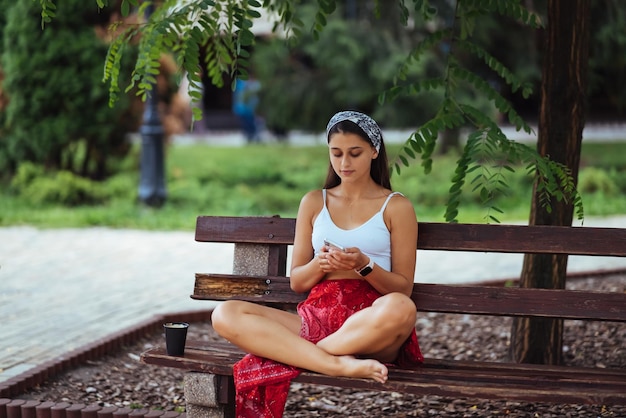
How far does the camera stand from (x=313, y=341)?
4105 millimetres

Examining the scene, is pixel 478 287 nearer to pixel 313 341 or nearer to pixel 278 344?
pixel 313 341

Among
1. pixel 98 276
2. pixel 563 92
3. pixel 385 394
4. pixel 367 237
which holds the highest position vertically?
pixel 563 92

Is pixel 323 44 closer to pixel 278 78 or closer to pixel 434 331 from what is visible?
pixel 278 78

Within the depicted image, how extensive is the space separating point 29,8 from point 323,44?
5.20 metres

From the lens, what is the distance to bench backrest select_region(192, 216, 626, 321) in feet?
13.7

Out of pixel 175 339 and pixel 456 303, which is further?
pixel 456 303

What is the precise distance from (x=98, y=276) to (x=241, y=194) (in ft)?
20.8

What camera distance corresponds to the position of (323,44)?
53.9 feet

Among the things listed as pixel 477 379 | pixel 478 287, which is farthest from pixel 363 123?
pixel 477 379

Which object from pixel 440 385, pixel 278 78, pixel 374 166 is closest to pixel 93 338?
pixel 374 166

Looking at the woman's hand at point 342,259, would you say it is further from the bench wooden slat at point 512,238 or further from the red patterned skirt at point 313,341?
the bench wooden slat at point 512,238

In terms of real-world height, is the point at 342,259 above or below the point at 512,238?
below

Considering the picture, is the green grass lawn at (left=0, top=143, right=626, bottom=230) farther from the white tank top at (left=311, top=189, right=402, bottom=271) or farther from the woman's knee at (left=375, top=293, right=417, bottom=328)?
the woman's knee at (left=375, top=293, right=417, bottom=328)

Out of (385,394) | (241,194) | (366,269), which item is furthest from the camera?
(241,194)
